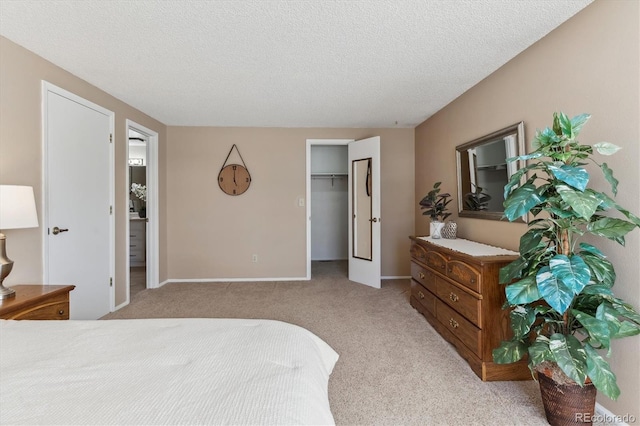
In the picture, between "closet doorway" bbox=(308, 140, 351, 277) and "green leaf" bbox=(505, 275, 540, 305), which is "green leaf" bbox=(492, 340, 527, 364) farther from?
"closet doorway" bbox=(308, 140, 351, 277)

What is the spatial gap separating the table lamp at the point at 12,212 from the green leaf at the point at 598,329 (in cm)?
310

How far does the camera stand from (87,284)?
278 cm

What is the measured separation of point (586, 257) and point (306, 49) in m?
2.19

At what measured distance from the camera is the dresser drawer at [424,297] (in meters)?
2.70

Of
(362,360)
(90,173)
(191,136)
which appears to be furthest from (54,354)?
(191,136)

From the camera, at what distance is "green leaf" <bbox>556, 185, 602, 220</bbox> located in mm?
1225

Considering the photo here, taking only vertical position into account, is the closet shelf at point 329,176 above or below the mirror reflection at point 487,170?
above

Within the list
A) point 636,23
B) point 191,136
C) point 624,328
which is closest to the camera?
point 624,328

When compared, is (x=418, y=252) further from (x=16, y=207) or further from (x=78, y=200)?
(x=78, y=200)

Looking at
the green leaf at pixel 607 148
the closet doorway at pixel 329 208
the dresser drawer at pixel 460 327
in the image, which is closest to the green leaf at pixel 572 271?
the green leaf at pixel 607 148

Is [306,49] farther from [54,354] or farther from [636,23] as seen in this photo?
[54,354]

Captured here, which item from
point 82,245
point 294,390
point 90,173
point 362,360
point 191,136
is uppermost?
point 191,136

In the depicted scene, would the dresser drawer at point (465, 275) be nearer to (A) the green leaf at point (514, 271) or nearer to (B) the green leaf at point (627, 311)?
(A) the green leaf at point (514, 271)

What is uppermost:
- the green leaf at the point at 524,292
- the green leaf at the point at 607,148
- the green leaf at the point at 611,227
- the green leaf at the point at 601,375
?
the green leaf at the point at 607,148
